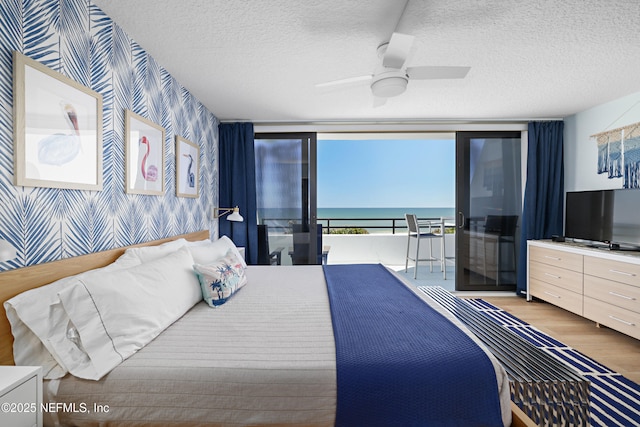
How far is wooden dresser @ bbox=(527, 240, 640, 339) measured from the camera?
105 inches

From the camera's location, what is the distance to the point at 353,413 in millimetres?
1127

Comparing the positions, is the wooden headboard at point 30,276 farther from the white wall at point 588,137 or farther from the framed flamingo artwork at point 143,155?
the white wall at point 588,137

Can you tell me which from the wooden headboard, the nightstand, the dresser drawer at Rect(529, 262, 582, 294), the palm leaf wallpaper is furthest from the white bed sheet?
the dresser drawer at Rect(529, 262, 582, 294)

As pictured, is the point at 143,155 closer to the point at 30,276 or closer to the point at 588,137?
the point at 30,276

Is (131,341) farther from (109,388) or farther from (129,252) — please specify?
(129,252)

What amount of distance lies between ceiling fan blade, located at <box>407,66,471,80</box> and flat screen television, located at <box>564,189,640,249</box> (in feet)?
7.61

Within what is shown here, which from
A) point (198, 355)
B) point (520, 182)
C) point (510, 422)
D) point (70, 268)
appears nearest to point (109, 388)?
point (198, 355)

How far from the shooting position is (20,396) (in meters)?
0.99

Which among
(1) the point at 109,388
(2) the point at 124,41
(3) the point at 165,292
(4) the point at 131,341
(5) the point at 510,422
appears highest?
(2) the point at 124,41

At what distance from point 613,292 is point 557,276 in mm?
658

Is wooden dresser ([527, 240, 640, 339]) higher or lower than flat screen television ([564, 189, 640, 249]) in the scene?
lower

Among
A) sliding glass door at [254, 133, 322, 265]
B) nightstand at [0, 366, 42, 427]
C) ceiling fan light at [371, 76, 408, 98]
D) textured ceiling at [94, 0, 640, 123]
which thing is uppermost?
textured ceiling at [94, 0, 640, 123]

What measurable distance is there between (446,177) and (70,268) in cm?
1357

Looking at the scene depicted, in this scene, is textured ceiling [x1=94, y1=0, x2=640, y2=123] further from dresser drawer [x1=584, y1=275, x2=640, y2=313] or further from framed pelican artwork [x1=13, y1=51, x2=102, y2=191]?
dresser drawer [x1=584, y1=275, x2=640, y2=313]
